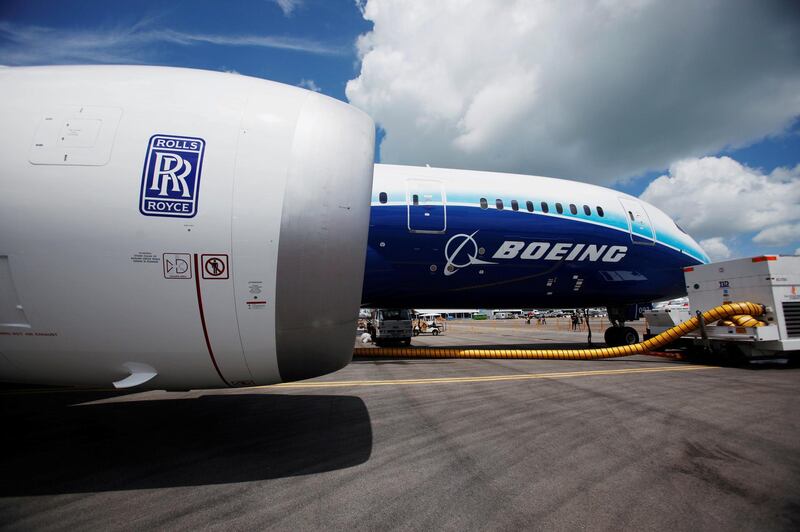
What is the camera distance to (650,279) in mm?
12117

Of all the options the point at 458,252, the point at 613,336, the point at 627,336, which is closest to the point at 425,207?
the point at 458,252

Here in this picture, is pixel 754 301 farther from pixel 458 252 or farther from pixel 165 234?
pixel 165 234

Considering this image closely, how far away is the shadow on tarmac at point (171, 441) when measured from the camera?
10.5ft

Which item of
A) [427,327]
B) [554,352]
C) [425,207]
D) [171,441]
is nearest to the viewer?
[171,441]

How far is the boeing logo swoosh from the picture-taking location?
33.2ft

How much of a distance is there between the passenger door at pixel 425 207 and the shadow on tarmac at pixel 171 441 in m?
5.44

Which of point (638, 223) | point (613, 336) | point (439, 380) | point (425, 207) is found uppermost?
point (638, 223)

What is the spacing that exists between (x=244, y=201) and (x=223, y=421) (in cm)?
331

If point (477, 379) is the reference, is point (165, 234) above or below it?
above

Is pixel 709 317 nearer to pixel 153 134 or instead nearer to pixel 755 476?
pixel 755 476

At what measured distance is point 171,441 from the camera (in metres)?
4.09

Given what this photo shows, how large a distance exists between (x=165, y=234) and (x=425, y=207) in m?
7.72

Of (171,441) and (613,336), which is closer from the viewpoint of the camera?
(171,441)

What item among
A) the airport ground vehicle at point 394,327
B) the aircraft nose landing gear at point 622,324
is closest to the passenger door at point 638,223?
the aircraft nose landing gear at point 622,324
